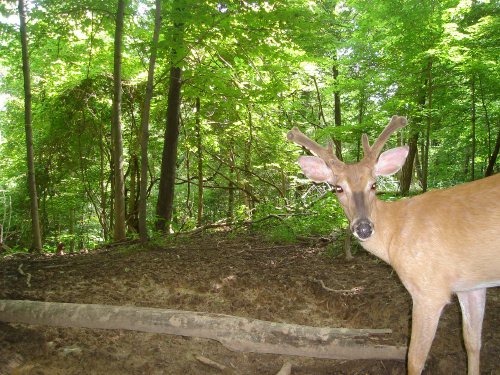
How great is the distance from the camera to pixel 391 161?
14.0 feet

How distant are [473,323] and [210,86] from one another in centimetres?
638

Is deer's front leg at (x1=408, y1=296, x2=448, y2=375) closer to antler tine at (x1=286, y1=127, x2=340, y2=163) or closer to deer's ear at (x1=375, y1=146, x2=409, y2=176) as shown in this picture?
deer's ear at (x1=375, y1=146, x2=409, y2=176)

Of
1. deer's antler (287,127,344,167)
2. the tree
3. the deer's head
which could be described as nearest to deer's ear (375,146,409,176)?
the deer's head

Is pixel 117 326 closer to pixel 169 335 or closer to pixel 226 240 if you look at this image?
pixel 169 335

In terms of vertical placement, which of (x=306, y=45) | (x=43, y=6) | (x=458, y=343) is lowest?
(x=458, y=343)

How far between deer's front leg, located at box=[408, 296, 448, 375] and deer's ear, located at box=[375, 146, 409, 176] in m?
1.42

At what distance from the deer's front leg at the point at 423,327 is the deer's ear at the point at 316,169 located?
150 centimetres

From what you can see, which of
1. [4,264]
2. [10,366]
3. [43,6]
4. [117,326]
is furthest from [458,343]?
[43,6]

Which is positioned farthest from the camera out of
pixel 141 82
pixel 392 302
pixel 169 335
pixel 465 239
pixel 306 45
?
pixel 141 82

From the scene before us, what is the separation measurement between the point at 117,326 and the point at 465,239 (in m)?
3.57

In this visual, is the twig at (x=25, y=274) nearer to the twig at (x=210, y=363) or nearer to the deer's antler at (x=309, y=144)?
the twig at (x=210, y=363)

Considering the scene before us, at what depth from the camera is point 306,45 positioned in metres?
6.70

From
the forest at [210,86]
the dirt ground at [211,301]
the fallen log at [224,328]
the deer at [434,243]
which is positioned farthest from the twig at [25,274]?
the deer at [434,243]

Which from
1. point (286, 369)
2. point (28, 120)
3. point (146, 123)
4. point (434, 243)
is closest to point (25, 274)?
point (146, 123)
